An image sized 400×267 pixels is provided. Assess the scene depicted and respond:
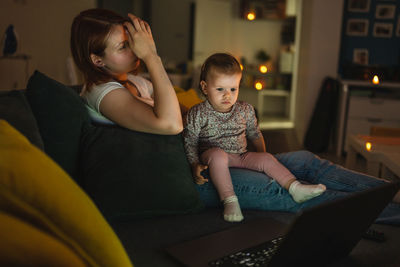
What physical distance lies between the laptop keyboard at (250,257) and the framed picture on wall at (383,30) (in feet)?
16.5

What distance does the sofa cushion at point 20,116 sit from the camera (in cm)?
109

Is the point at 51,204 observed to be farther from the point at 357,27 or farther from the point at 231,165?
the point at 357,27

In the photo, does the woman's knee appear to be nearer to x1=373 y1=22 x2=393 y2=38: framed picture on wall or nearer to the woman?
the woman

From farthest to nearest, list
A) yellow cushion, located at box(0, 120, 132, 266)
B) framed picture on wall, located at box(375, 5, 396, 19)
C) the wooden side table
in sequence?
framed picture on wall, located at box(375, 5, 396, 19) → the wooden side table → yellow cushion, located at box(0, 120, 132, 266)

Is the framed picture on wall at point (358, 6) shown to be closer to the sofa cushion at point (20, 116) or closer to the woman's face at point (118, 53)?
the woman's face at point (118, 53)

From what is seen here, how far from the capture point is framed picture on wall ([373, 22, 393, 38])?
5.21m

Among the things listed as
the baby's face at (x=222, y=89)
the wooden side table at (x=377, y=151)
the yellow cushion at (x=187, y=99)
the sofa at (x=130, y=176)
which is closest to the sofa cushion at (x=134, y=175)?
the sofa at (x=130, y=176)

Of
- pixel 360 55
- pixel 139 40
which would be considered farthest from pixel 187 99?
pixel 360 55

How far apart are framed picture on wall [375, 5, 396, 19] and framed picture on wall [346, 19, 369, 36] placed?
0.18 m

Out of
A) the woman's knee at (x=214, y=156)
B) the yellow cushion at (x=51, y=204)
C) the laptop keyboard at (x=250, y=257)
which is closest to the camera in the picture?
the yellow cushion at (x=51, y=204)

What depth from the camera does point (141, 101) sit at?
142cm

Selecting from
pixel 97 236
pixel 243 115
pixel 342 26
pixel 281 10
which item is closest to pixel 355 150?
pixel 243 115

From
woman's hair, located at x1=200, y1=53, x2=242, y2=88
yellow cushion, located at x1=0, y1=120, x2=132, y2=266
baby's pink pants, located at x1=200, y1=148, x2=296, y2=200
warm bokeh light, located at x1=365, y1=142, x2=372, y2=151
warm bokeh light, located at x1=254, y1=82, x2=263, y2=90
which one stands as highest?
woman's hair, located at x1=200, y1=53, x2=242, y2=88

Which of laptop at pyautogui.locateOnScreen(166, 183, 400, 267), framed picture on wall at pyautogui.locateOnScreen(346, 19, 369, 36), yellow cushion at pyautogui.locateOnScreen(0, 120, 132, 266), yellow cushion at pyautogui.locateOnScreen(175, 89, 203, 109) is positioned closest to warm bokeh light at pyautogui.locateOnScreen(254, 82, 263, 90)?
yellow cushion at pyautogui.locateOnScreen(175, 89, 203, 109)
